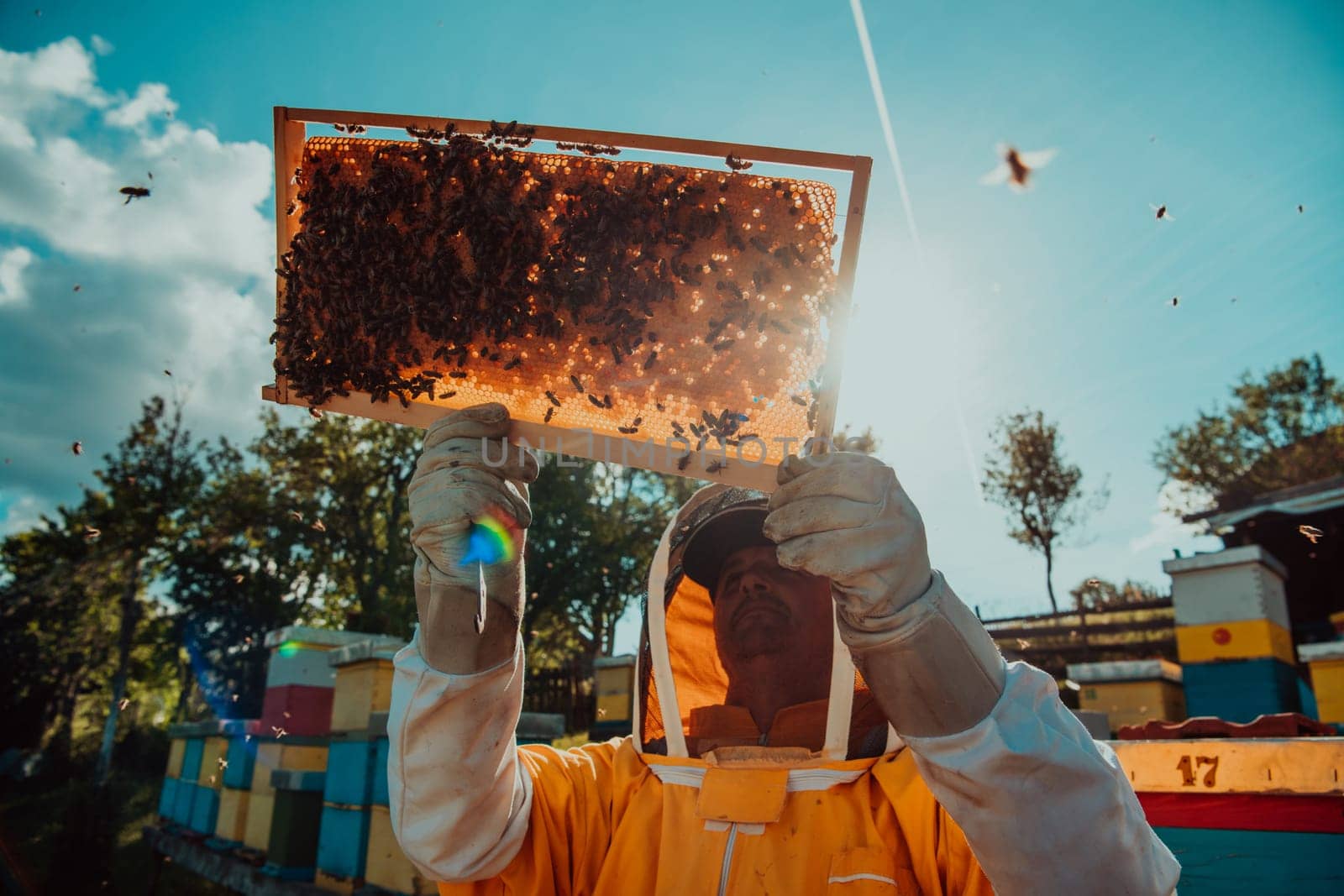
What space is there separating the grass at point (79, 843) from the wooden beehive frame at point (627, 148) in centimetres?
1113

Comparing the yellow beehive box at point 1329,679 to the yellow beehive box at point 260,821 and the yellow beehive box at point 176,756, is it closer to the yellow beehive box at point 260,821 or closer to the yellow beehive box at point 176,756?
the yellow beehive box at point 260,821

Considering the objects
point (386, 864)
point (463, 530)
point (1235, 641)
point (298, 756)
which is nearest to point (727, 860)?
point (463, 530)

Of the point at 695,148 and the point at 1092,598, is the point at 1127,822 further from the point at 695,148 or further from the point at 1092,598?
the point at 1092,598

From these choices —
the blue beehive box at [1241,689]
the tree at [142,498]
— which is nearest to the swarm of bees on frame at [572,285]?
the blue beehive box at [1241,689]

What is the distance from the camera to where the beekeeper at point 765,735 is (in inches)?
72.2

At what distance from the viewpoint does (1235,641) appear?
8336 mm

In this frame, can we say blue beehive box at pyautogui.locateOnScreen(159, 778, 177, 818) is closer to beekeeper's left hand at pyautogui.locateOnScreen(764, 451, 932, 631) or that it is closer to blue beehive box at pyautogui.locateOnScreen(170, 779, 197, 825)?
blue beehive box at pyautogui.locateOnScreen(170, 779, 197, 825)

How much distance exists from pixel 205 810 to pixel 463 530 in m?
11.5

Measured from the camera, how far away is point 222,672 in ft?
106

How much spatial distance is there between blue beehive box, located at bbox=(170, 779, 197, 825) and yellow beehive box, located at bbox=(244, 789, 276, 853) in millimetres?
3150

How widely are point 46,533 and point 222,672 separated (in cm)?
1238

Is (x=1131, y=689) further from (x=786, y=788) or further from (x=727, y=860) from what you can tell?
(x=727, y=860)

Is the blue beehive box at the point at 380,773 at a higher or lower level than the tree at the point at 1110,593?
lower

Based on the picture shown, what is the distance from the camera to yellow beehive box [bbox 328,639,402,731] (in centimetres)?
701
